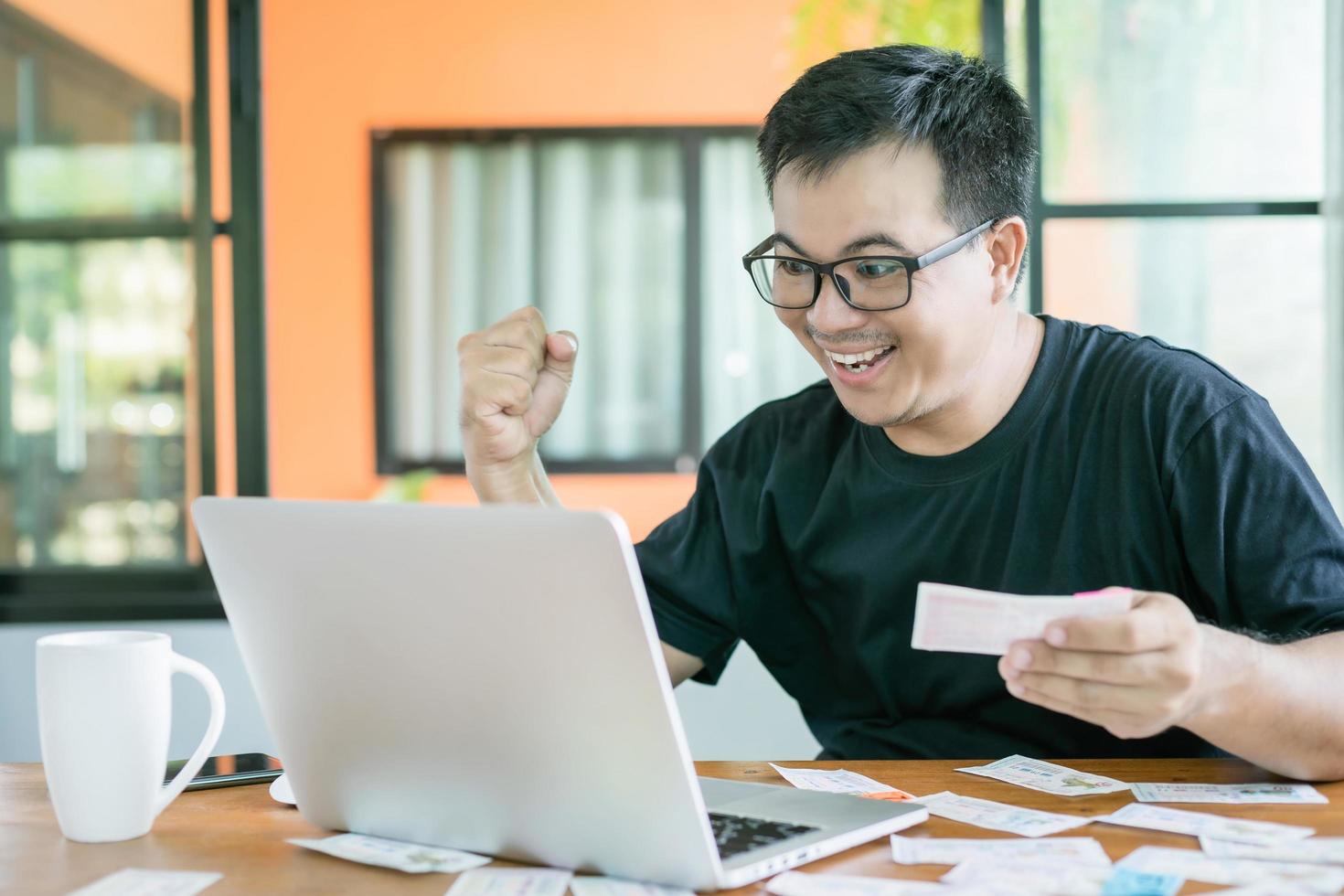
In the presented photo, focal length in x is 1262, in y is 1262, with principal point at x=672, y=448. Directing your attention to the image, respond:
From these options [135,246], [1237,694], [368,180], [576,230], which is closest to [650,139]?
[576,230]

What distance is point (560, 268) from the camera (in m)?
5.55

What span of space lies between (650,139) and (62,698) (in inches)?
191

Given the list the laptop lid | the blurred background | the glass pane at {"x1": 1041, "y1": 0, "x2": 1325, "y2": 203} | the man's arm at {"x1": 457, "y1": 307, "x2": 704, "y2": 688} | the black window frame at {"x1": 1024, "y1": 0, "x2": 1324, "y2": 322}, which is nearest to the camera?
the laptop lid

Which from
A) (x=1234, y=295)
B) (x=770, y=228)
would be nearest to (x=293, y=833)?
(x=1234, y=295)

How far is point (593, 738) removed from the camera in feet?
2.56

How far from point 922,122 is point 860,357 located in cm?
26

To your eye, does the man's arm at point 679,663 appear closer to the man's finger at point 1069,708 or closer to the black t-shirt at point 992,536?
the black t-shirt at point 992,536

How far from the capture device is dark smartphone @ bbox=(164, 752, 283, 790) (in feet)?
3.63

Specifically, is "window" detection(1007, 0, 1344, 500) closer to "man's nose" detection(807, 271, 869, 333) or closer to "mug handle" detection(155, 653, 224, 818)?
"man's nose" detection(807, 271, 869, 333)

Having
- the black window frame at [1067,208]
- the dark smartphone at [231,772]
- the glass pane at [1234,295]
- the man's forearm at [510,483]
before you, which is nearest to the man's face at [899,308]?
the man's forearm at [510,483]

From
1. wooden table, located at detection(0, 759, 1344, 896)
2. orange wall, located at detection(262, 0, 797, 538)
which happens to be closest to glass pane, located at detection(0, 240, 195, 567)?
orange wall, located at detection(262, 0, 797, 538)

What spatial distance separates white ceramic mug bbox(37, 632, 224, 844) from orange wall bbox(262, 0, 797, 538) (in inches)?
178

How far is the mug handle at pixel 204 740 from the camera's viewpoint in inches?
37.6

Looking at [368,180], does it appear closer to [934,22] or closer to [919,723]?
[934,22]
